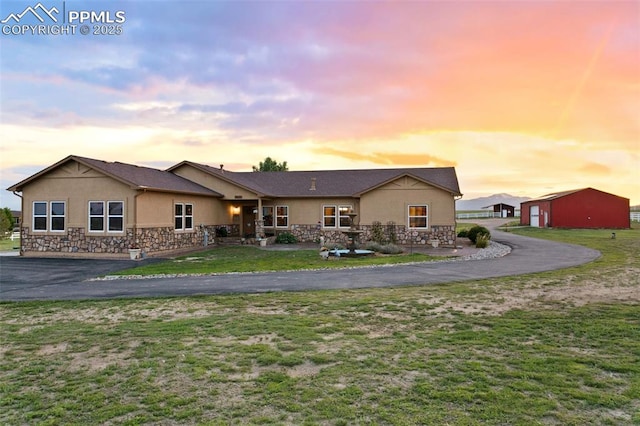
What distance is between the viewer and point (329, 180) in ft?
90.2

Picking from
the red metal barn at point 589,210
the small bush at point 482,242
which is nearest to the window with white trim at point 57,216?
the small bush at point 482,242

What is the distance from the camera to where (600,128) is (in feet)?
63.8

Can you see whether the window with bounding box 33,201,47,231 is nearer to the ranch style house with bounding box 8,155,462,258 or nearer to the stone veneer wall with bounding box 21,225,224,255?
the ranch style house with bounding box 8,155,462,258

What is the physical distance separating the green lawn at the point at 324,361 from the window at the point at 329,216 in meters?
16.2

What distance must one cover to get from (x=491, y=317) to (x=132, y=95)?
19299 mm

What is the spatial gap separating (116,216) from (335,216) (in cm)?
1259

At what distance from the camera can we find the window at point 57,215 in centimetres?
1869

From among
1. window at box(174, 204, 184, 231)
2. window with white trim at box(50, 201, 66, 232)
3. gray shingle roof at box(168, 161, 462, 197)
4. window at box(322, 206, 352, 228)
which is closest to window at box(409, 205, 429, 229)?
gray shingle roof at box(168, 161, 462, 197)

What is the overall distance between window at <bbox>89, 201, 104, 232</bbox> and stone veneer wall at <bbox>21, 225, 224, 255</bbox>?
0.39m

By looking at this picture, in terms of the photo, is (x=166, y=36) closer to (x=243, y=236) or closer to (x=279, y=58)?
(x=279, y=58)

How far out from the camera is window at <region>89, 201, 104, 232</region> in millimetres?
18203

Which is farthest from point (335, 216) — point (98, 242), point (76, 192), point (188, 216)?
point (76, 192)

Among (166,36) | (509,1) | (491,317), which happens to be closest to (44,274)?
(166,36)

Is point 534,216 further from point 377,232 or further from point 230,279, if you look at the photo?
point 230,279
